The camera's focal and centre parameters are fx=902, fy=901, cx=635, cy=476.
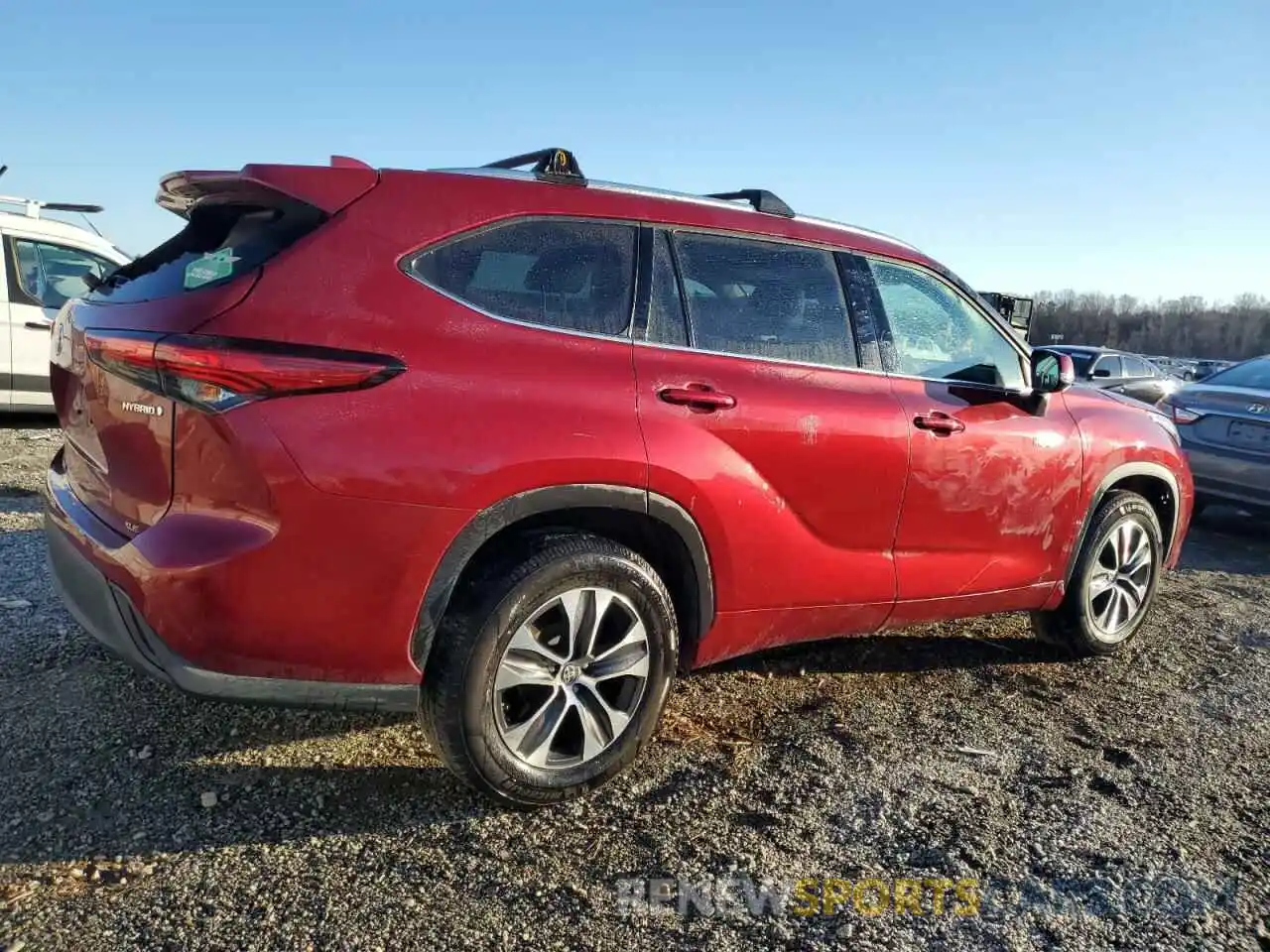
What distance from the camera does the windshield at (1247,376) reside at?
7809 mm

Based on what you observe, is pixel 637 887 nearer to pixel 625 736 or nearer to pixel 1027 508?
pixel 625 736

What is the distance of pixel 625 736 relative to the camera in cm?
279

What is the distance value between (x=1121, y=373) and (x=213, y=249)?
623 inches

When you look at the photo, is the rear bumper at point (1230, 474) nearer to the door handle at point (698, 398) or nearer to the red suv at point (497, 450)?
the red suv at point (497, 450)

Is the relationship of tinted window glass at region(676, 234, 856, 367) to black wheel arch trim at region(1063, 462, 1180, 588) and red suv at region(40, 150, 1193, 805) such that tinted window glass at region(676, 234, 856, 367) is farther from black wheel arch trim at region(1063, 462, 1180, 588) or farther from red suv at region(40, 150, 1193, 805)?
black wheel arch trim at region(1063, 462, 1180, 588)

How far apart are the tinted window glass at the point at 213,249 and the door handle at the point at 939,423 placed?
2174mm

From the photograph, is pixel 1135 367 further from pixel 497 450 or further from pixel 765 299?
pixel 497 450

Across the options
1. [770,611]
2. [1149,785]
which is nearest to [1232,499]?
[1149,785]

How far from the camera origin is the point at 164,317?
7.54 feet

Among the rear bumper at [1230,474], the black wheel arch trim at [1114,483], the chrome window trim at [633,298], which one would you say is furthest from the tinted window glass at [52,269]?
the rear bumper at [1230,474]

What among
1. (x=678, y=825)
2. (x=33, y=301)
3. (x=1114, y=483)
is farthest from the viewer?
(x=33, y=301)

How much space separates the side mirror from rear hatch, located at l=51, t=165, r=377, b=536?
2.82 m

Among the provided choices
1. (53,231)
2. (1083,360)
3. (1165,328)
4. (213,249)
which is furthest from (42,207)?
(1165,328)

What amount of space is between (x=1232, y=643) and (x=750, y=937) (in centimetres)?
377
